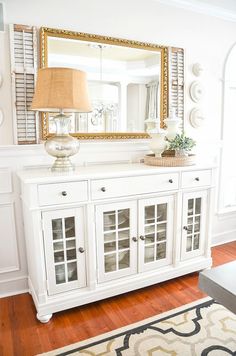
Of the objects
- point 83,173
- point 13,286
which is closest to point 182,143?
point 83,173

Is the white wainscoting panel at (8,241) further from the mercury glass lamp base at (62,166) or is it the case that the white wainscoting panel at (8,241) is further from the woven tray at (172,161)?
the woven tray at (172,161)

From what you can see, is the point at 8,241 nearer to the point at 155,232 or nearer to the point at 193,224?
the point at 155,232

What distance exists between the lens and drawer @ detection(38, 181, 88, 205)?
5.42ft

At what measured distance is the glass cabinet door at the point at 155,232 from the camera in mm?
2021

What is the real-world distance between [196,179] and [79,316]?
134 centimetres

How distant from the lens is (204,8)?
2482mm

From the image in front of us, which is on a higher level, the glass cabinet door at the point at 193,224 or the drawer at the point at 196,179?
the drawer at the point at 196,179

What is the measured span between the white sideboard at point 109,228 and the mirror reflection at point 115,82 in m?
0.49

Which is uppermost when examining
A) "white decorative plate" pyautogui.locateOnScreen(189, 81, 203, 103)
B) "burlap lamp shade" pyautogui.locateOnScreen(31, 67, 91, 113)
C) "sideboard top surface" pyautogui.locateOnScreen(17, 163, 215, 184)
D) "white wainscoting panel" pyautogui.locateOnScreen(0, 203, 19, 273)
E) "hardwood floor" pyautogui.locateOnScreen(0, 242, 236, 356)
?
"white decorative plate" pyautogui.locateOnScreen(189, 81, 203, 103)

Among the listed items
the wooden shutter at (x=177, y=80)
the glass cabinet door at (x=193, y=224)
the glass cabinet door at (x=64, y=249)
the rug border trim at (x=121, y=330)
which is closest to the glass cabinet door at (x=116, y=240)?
the glass cabinet door at (x=64, y=249)

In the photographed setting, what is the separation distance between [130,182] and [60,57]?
42.9 inches

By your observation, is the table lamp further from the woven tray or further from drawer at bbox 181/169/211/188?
drawer at bbox 181/169/211/188

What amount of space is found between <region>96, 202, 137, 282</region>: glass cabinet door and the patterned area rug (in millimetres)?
385

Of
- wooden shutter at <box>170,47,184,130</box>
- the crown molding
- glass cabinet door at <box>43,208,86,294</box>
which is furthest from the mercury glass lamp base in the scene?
the crown molding
